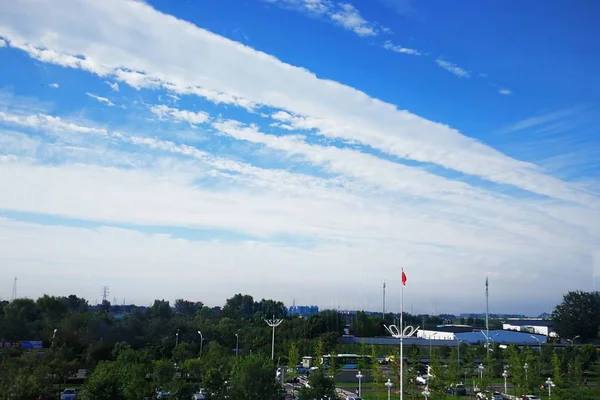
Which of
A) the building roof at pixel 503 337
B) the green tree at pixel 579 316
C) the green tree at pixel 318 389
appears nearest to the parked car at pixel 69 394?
the green tree at pixel 318 389

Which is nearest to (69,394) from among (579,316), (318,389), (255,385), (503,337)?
(255,385)

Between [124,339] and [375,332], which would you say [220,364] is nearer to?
[124,339]

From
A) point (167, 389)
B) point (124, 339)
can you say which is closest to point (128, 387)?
point (167, 389)

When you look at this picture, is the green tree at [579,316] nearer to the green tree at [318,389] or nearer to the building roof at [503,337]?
the building roof at [503,337]

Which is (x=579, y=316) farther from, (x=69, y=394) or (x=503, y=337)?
(x=69, y=394)

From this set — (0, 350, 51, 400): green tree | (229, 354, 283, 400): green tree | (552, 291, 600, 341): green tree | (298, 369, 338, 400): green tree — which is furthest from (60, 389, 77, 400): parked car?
(552, 291, 600, 341): green tree

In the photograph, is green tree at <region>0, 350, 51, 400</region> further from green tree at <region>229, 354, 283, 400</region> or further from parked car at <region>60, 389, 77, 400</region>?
green tree at <region>229, 354, 283, 400</region>
